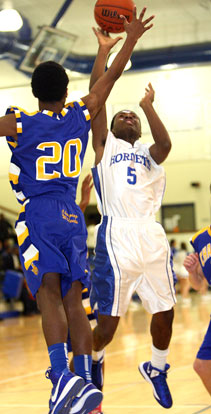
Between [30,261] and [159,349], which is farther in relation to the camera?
[159,349]

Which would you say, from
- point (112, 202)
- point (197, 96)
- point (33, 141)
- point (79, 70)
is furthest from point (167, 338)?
point (197, 96)

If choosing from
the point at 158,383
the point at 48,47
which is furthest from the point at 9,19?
the point at 158,383

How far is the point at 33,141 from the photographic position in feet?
11.5

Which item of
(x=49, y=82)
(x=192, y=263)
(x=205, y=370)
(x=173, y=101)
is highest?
(x=49, y=82)

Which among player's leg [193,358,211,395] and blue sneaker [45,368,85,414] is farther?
player's leg [193,358,211,395]

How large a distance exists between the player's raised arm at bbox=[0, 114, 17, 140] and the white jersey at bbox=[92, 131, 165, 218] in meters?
1.24

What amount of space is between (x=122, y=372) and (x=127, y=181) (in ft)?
7.68

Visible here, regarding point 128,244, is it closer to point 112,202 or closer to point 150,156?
point 112,202

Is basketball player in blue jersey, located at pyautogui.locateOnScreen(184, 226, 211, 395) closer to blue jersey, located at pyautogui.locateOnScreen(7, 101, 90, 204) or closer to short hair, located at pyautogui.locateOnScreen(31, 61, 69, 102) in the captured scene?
blue jersey, located at pyautogui.locateOnScreen(7, 101, 90, 204)

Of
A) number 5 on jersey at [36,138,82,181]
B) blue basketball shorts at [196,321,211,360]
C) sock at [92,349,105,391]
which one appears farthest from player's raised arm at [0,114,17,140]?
sock at [92,349,105,391]

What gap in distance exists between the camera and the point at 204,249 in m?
3.83

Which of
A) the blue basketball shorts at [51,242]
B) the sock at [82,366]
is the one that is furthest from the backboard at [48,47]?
the sock at [82,366]

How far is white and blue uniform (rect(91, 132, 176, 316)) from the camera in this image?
4.47 meters

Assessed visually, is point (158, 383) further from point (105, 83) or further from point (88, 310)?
point (105, 83)
